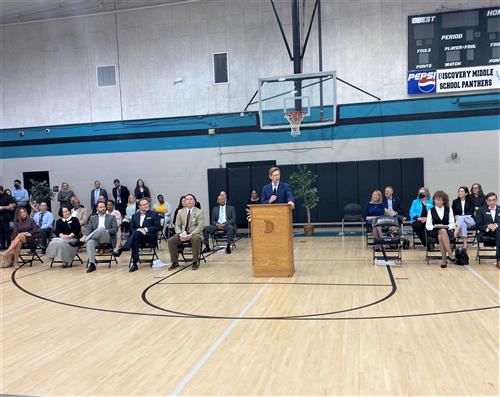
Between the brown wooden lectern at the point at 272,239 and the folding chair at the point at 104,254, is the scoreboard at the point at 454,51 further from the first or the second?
the folding chair at the point at 104,254

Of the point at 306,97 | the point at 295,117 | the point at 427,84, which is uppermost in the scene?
the point at 427,84

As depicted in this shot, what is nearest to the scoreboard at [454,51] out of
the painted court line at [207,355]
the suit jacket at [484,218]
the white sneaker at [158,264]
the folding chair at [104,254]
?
the suit jacket at [484,218]

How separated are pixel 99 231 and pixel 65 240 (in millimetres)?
862

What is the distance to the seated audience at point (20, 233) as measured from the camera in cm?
857

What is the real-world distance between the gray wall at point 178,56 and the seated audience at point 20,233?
233 inches

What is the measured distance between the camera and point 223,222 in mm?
9719

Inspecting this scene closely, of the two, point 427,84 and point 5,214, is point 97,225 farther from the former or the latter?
point 427,84

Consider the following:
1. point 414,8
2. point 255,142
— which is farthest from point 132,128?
point 414,8

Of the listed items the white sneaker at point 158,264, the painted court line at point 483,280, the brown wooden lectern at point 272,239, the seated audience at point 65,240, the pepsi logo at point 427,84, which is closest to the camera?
the painted court line at point 483,280

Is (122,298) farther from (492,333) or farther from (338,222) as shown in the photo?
(338,222)

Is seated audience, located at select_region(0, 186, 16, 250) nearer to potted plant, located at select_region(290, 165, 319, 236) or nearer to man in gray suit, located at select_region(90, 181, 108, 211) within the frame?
man in gray suit, located at select_region(90, 181, 108, 211)

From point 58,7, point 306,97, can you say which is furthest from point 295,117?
point 58,7

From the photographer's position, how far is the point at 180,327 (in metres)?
4.51

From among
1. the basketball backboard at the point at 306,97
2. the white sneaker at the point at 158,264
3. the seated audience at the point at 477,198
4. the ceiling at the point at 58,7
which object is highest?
the ceiling at the point at 58,7
